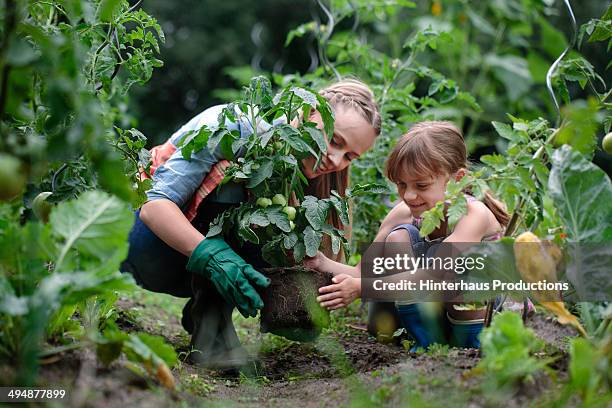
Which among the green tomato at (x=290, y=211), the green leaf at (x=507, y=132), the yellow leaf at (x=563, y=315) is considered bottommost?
the yellow leaf at (x=563, y=315)

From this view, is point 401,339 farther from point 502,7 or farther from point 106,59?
point 502,7

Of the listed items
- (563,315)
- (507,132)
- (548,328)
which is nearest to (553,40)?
(548,328)

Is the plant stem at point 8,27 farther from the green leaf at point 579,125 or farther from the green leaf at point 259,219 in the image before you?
the green leaf at point 579,125

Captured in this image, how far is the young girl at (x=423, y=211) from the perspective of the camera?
1813 mm

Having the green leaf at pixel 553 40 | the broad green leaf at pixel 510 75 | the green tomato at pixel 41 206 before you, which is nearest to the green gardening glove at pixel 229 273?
the green tomato at pixel 41 206

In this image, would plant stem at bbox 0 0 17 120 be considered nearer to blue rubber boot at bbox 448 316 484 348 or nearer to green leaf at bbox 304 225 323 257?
green leaf at bbox 304 225 323 257

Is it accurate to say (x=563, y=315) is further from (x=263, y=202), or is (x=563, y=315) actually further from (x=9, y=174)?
(x=9, y=174)

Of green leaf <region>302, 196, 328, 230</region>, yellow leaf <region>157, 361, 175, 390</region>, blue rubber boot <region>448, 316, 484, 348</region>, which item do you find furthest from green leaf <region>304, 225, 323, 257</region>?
yellow leaf <region>157, 361, 175, 390</region>

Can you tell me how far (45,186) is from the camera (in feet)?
5.44

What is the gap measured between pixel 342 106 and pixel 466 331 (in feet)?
2.37

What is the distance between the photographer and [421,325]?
188 cm

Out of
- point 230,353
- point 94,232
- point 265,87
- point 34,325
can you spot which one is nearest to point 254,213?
point 265,87

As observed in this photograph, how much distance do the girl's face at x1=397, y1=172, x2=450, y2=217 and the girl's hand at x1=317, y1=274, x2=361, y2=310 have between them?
299 mm

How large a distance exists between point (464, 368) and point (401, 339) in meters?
0.74
